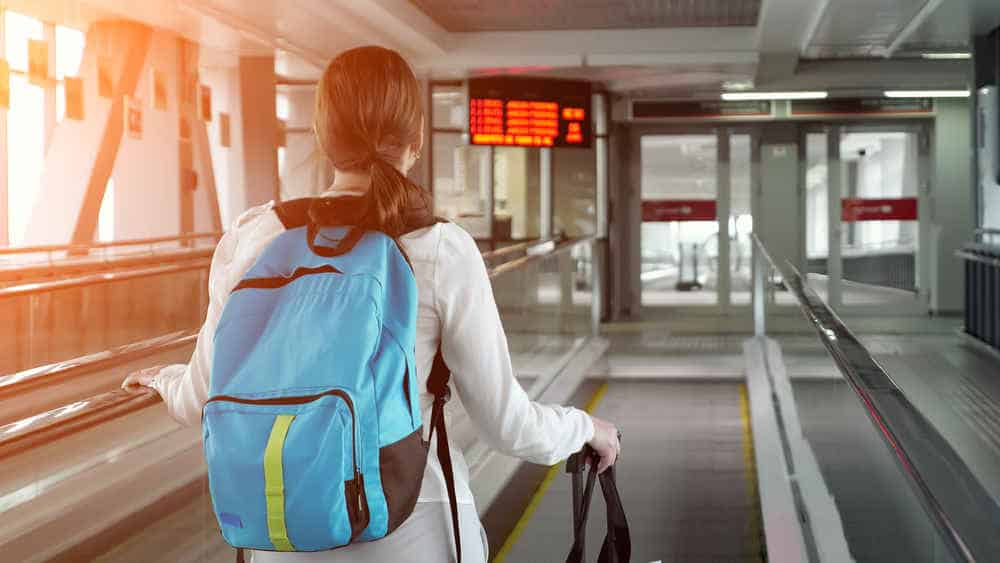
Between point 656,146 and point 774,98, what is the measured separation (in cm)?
184

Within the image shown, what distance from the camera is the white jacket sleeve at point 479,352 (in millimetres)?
1573

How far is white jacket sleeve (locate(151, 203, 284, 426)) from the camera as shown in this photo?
1.62 m

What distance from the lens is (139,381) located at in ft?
6.89

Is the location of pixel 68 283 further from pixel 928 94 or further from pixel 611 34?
pixel 928 94

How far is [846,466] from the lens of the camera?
305cm

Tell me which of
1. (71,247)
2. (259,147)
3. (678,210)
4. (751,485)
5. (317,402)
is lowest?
(751,485)

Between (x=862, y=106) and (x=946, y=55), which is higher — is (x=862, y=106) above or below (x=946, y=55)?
below

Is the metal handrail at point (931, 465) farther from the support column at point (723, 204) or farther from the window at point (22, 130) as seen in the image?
the support column at point (723, 204)

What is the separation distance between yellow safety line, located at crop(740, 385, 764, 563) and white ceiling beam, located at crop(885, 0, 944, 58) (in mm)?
3694

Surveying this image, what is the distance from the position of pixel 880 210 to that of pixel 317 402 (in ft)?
53.7

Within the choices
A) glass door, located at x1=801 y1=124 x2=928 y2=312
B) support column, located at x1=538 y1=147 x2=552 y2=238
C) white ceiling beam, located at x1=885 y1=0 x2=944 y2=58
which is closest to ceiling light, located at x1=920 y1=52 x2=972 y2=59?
white ceiling beam, located at x1=885 y1=0 x2=944 y2=58

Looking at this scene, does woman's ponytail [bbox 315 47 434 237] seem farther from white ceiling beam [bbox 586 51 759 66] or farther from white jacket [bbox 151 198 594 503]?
white ceiling beam [bbox 586 51 759 66]

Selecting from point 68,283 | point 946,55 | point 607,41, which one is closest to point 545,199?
point 607,41

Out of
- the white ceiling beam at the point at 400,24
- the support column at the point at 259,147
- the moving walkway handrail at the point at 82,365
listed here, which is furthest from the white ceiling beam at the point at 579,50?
the moving walkway handrail at the point at 82,365
